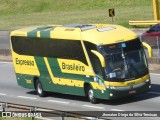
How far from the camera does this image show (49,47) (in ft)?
82.2

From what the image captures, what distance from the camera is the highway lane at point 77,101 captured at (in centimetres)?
2178

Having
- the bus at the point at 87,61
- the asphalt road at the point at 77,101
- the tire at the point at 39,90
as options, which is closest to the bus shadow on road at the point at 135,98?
the asphalt road at the point at 77,101

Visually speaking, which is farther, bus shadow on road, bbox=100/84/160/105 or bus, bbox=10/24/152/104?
bus shadow on road, bbox=100/84/160/105

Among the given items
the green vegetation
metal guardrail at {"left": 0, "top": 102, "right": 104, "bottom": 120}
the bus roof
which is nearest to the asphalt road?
the bus roof

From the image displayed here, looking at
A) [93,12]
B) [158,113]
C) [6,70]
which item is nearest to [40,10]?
[93,12]

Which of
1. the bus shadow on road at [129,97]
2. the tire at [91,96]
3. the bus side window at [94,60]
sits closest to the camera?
the bus side window at [94,60]

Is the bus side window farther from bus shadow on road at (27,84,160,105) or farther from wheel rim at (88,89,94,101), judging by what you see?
bus shadow on road at (27,84,160,105)

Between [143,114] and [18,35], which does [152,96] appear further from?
[18,35]

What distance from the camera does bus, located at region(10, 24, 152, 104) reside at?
2205 cm

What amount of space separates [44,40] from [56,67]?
1301 mm

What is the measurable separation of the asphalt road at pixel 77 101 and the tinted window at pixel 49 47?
69.1 inches

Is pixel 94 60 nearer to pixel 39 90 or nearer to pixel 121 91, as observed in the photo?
pixel 121 91

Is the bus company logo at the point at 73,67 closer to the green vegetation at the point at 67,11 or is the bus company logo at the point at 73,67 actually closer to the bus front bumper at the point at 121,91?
the bus front bumper at the point at 121,91

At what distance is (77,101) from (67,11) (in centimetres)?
5676
